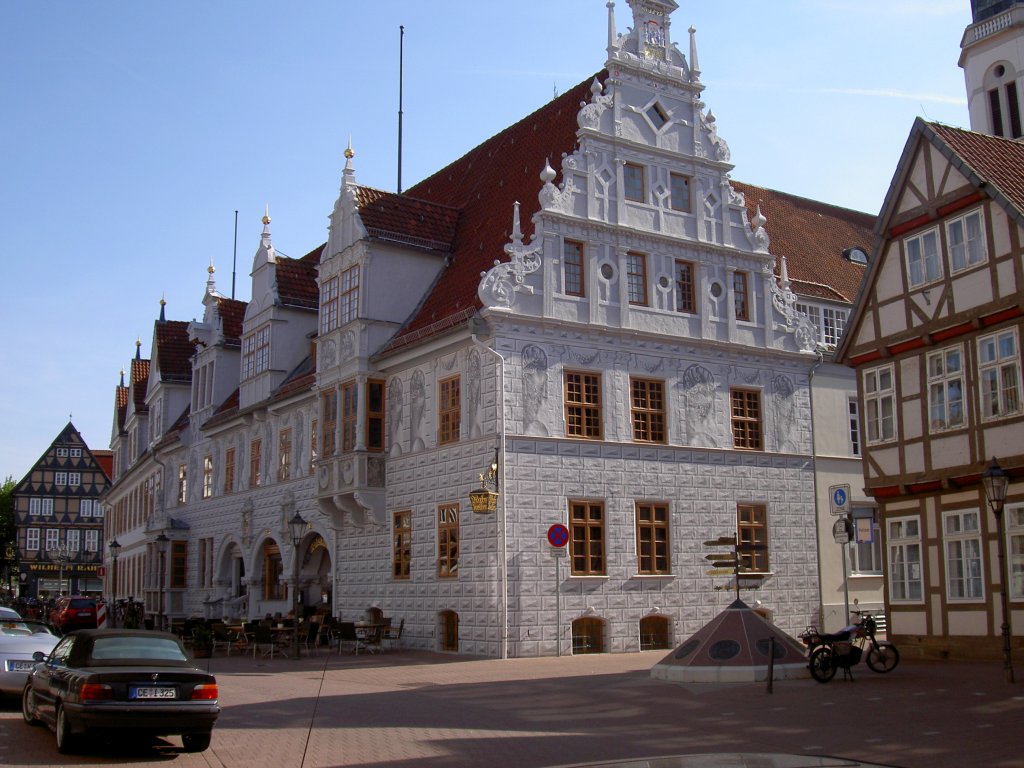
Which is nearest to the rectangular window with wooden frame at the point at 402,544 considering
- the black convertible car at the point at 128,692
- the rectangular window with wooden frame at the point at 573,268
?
the rectangular window with wooden frame at the point at 573,268

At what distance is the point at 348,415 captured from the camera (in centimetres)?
3222

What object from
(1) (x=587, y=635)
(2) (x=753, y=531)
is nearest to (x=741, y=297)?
(2) (x=753, y=531)

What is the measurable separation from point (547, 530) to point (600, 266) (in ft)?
23.9

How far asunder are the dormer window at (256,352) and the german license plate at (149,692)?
2868 cm

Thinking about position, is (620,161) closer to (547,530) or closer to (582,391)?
(582,391)

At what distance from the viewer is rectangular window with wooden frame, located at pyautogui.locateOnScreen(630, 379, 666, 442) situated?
2969 cm

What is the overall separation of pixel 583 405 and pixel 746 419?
5824 millimetres

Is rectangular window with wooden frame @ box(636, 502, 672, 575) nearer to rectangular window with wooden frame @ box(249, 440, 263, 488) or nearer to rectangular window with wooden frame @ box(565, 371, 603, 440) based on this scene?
rectangular window with wooden frame @ box(565, 371, 603, 440)

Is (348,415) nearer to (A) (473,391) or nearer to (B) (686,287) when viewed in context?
(A) (473,391)

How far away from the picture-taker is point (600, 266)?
29.7 metres

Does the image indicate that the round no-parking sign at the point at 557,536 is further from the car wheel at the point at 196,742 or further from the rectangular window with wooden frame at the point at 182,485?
the rectangular window with wooden frame at the point at 182,485

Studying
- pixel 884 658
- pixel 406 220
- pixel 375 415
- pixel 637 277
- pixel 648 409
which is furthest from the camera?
pixel 406 220

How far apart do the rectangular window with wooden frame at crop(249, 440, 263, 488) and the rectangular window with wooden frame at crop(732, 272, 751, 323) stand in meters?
18.4

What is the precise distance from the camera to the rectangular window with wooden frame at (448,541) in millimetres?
28438
